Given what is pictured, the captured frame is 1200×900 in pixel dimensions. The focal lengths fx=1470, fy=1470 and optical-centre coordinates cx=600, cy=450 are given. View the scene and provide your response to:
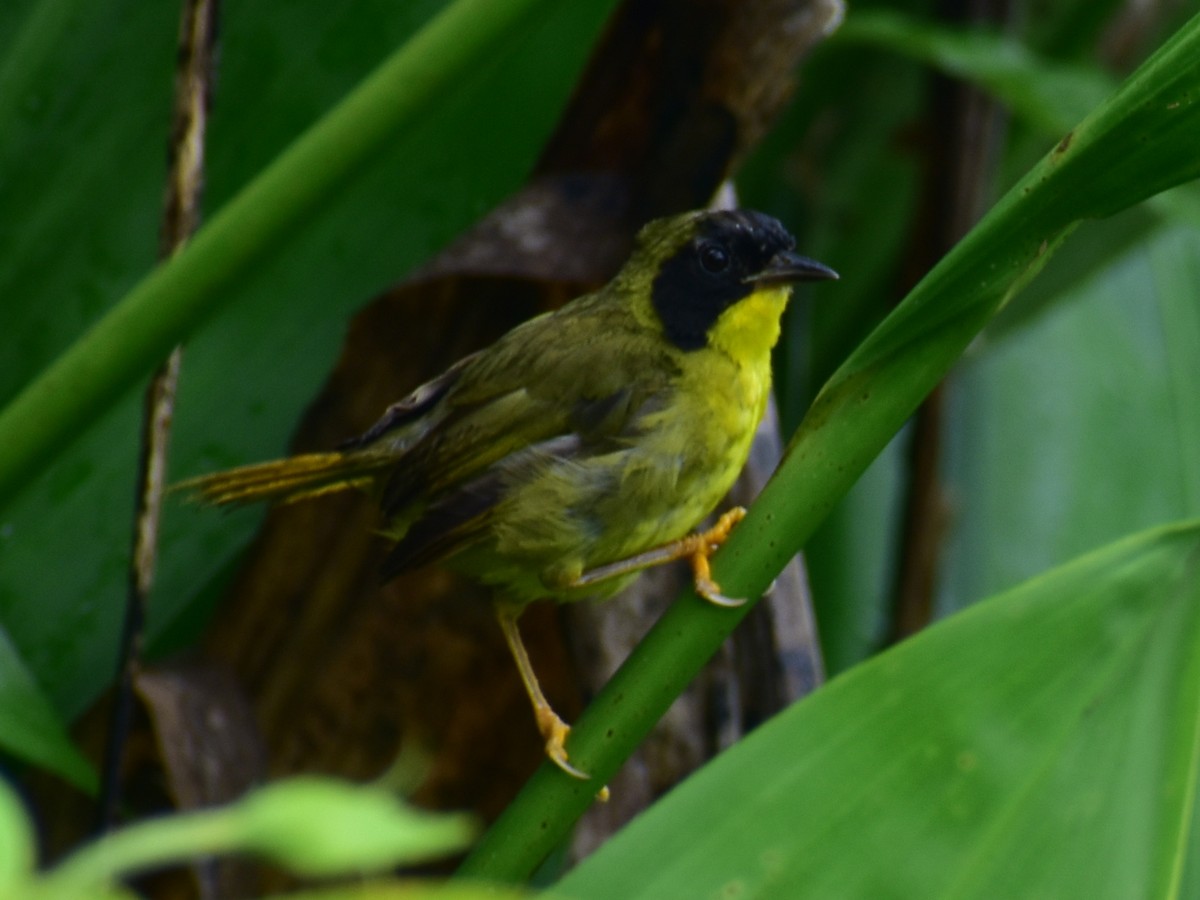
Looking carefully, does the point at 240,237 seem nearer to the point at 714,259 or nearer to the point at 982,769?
the point at 982,769

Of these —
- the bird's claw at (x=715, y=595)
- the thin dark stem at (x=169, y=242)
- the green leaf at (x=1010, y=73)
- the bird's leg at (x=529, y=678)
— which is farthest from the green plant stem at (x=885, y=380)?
the green leaf at (x=1010, y=73)

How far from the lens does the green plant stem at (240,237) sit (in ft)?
4.39

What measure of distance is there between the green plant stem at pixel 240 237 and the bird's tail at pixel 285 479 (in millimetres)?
592

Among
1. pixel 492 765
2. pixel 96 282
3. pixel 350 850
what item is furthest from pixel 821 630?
pixel 350 850

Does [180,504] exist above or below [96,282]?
below

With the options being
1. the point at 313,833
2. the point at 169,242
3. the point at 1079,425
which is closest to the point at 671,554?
the point at 169,242

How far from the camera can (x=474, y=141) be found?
7.18ft

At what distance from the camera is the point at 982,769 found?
1.15m

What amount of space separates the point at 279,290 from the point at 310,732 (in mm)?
648

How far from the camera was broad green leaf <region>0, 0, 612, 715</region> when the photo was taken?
2.07 m

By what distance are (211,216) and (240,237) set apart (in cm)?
76

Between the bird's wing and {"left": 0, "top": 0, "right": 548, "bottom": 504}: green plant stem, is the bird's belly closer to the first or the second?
the bird's wing

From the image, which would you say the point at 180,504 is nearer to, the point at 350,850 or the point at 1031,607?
the point at 1031,607

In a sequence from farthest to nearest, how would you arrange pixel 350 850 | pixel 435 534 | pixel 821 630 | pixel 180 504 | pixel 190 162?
pixel 821 630 < pixel 180 504 < pixel 435 534 < pixel 190 162 < pixel 350 850
